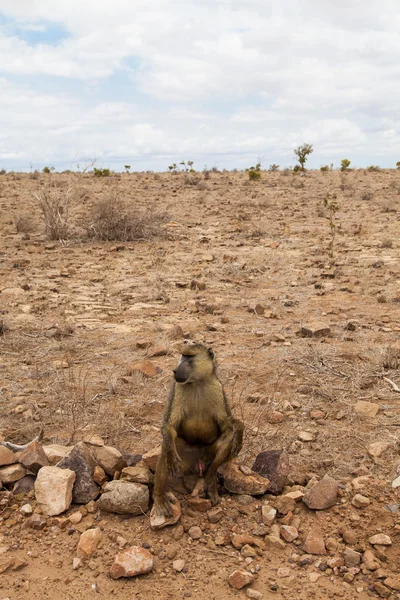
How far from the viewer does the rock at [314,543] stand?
295cm

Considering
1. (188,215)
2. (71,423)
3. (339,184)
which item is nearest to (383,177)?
(339,184)

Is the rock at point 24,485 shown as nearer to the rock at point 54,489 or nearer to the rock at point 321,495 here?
the rock at point 54,489

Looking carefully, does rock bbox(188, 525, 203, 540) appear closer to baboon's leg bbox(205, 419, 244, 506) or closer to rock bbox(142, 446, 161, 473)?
baboon's leg bbox(205, 419, 244, 506)

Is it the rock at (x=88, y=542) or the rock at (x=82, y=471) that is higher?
the rock at (x=82, y=471)

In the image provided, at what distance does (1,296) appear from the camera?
7848mm

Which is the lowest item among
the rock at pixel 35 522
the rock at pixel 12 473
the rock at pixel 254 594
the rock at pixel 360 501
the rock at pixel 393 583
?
the rock at pixel 254 594

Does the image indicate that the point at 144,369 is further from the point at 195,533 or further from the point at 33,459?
the point at 195,533

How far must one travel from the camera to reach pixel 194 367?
3.23 m

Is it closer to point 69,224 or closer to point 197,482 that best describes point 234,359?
point 197,482

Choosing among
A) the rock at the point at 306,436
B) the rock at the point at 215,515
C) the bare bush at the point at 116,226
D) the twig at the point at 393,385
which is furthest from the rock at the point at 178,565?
the bare bush at the point at 116,226

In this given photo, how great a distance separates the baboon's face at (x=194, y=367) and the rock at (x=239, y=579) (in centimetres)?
105

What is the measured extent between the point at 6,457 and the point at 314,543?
6.44 ft

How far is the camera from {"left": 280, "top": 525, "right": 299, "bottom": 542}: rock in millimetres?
3046

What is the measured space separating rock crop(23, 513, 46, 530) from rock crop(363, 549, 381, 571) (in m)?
1.79
